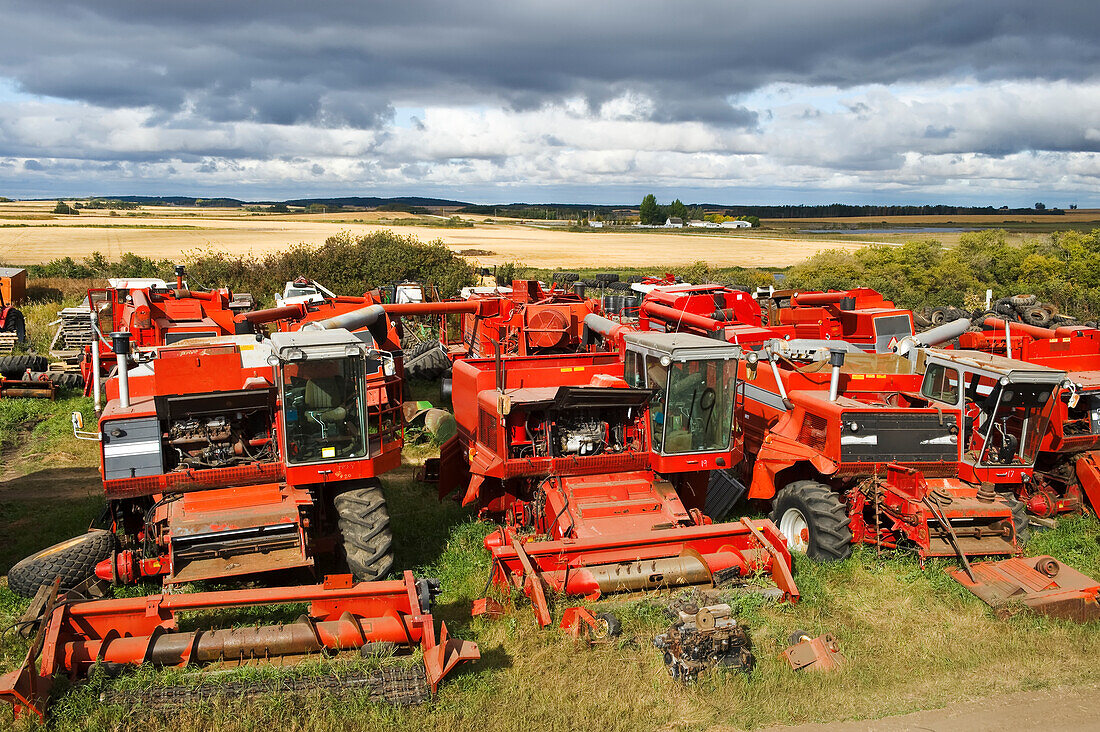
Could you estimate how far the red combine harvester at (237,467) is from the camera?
24.3ft

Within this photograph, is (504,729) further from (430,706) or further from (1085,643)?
(1085,643)

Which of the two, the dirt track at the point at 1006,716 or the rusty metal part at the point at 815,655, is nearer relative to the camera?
the dirt track at the point at 1006,716

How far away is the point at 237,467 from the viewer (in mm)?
7766

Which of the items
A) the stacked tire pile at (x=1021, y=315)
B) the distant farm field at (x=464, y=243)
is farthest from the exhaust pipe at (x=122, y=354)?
the distant farm field at (x=464, y=243)

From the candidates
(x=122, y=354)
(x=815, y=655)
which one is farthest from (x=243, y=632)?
(x=815, y=655)

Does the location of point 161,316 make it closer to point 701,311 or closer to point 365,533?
point 701,311

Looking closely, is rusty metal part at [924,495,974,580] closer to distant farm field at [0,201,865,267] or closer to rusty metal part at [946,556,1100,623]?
rusty metal part at [946,556,1100,623]

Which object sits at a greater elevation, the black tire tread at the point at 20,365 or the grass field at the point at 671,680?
the grass field at the point at 671,680

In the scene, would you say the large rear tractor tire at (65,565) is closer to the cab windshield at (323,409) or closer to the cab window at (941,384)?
the cab windshield at (323,409)

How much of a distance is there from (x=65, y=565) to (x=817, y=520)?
7313 millimetres

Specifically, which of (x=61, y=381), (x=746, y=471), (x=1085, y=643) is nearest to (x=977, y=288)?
(x=746, y=471)

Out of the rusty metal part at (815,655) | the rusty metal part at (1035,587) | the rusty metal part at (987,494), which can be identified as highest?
the rusty metal part at (987,494)

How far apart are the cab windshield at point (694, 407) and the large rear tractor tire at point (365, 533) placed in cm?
304

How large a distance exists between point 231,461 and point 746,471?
6.89 metres
